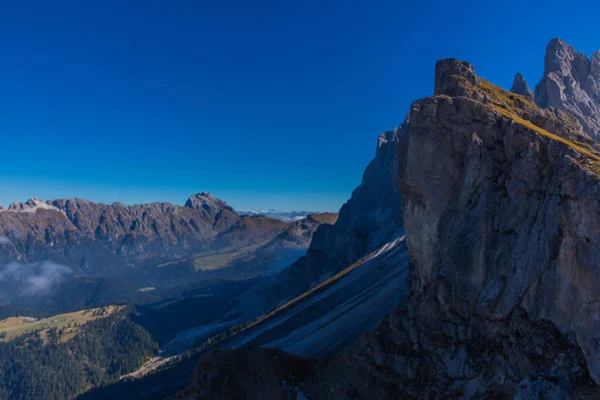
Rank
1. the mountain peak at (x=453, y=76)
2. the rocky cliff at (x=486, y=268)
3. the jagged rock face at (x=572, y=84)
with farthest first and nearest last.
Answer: the jagged rock face at (x=572, y=84), the mountain peak at (x=453, y=76), the rocky cliff at (x=486, y=268)

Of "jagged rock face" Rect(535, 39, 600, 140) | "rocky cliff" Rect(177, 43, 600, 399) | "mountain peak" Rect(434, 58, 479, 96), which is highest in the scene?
"jagged rock face" Rect(535, 39, 600, 140)

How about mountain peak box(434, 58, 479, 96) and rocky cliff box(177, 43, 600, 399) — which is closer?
rocky cliff box(177, 43, 600, 399)

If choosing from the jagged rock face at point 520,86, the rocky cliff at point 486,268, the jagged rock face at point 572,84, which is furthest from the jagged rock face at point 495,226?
the jagged rock face at point 520,86

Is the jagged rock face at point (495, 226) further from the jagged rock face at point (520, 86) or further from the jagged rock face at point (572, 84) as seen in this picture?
the jagged rock face at point (520, 86)

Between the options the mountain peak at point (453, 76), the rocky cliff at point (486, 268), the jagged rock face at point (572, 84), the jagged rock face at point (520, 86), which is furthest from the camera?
the jagged rock face at point (520, 86)

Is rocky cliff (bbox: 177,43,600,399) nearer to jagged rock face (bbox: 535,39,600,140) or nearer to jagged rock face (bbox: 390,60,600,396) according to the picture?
jagged rock face (bbox: 390,60,600,396)

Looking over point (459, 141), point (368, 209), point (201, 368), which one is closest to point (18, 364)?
point (368, 209)

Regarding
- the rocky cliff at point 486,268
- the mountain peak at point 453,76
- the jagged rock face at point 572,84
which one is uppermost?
the jagged rock face at point 572,84

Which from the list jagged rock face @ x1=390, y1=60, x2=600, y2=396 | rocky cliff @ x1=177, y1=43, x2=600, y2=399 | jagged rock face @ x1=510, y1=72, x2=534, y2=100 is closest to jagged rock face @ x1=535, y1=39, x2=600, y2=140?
jagged rock face @ x1=510, y1=72, x2=534, y2=100

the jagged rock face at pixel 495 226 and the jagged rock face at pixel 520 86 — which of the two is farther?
the jagged rock face at pixel 520 86

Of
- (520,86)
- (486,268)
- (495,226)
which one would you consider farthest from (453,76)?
(520,86)
